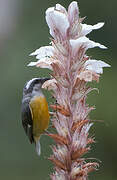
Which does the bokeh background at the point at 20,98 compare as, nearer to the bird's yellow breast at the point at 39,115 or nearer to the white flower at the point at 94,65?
the bird's yellow breast at the point at 39,115

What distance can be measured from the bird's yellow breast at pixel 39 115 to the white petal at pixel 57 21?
1.32m

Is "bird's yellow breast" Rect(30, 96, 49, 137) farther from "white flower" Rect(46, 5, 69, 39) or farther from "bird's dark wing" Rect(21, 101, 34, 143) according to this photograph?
"white flower" Rect(46, 5, 69, 39)

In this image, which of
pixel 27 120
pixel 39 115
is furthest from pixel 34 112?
pixel 27 120

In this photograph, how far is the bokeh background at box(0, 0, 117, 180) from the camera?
8.30 metres

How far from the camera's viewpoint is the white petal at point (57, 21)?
8.34ft

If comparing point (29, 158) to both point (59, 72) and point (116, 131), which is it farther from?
point (59, 72)

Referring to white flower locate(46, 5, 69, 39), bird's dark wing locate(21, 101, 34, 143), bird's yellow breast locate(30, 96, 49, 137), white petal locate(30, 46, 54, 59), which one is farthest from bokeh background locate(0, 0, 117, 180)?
white flower locate(46, 5, 69, 39)

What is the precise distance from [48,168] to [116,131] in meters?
1.50

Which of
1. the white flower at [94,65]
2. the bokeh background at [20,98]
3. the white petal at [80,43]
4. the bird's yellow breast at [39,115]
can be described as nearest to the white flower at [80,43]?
the white petal at [80,43]

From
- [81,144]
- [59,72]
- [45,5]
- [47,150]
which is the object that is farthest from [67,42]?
[45,5]

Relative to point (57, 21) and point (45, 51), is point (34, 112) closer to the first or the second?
point (45, 51)

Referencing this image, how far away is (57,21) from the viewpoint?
2.58 meters

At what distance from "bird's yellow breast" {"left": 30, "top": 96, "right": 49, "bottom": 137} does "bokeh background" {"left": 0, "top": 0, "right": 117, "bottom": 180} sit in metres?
3.51

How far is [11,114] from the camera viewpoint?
853cm
